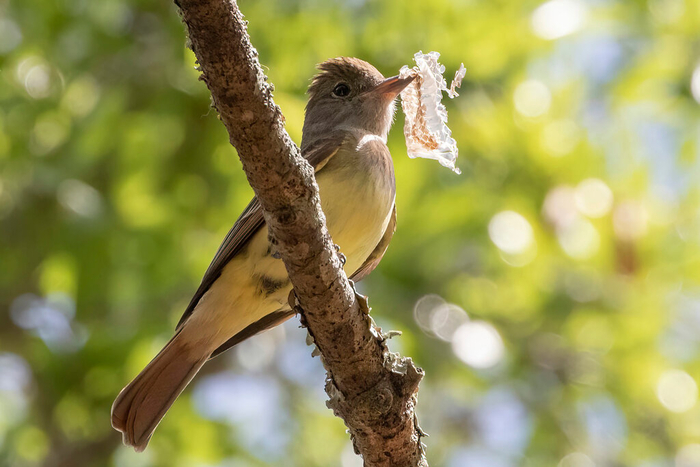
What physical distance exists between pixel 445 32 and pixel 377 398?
282 cm

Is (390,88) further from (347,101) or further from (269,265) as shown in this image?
(269,265)

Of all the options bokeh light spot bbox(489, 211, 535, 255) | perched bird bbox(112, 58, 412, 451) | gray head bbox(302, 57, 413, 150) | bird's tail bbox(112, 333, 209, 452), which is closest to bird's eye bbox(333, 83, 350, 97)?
gray head bbox(302, 57, 413, 150)

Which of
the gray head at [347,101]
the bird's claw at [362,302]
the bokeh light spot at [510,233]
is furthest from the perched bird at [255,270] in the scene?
the bokeh light spot at [510,233]

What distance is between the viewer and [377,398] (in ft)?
8.76

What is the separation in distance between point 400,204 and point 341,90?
728 mm

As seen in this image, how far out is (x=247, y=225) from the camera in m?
3.46

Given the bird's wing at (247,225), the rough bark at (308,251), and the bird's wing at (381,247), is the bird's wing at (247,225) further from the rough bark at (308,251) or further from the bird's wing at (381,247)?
the rough bark at (308,251)

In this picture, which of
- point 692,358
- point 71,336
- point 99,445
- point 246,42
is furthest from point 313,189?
point 692,358

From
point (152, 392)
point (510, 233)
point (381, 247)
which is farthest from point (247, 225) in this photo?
point (510, 233)

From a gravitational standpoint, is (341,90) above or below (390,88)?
above

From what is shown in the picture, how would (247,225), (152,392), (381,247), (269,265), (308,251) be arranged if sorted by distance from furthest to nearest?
1. (381,247)
2. (152,392)
3. (269,265)
4. (247,225)
5. (308,251)

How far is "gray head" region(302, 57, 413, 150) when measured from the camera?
439 centimetres

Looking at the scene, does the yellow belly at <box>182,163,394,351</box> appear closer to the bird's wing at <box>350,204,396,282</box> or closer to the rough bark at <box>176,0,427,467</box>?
the bird's wing at <box>350,204,396,282</box>

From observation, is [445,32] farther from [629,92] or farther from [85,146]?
[85,146]
